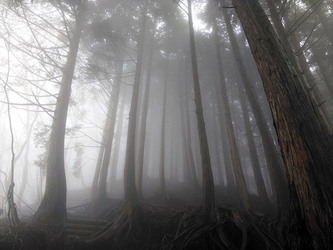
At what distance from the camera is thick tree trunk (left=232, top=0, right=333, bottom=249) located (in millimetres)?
2021

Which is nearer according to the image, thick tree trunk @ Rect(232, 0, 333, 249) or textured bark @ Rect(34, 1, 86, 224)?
thick tree trunk @ Rect(232, 0, 333, 249)

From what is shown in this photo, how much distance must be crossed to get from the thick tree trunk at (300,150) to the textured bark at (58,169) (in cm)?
575

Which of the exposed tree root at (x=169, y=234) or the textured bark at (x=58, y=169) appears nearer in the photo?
the exposed tree root at (x=169, y=234)

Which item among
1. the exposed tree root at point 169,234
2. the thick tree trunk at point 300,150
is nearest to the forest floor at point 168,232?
the exposed tree root at point 169,234

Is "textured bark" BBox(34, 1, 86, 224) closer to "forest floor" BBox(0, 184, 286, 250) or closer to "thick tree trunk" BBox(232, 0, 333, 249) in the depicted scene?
"forest floor" BBox(0, 184, 286, 250)

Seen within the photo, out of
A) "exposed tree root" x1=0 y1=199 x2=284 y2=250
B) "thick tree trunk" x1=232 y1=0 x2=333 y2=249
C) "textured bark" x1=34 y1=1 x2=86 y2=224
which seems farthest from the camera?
A: "textured bark" x1=34 y1=1 x2=86 y2=224

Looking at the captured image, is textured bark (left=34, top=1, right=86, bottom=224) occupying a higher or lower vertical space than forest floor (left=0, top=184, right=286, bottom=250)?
higher

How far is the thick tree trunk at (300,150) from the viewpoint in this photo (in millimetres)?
2021

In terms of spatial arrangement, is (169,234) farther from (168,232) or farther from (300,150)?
(300,150)

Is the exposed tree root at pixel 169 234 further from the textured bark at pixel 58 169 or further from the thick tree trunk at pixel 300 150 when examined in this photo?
the thick tree trunk at pixel 300 150

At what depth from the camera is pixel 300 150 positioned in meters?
2.26

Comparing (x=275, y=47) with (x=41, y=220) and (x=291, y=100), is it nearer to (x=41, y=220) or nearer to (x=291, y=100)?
(x=291, y=100)

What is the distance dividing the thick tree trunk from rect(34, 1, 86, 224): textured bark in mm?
5748

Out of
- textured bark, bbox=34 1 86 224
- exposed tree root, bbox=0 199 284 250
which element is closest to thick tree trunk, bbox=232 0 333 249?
exposed tree root, bbox=0 199 284 250
